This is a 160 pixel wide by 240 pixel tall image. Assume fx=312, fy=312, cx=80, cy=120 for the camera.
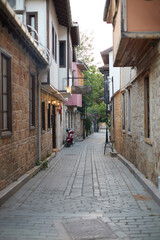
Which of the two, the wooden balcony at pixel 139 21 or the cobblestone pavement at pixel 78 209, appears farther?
the wooden balcony at pixel 139 21

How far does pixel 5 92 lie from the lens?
7.46 meters

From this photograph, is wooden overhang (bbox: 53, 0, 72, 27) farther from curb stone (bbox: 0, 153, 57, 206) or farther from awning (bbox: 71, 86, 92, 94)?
curb stone (bbox: 0, 153, 57, 206)

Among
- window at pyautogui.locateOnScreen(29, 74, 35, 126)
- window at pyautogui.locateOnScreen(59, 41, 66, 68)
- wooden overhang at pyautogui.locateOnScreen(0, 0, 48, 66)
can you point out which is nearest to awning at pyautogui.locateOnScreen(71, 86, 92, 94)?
window at pyautogui.locateOnScreen(59, 41, 66, 68)

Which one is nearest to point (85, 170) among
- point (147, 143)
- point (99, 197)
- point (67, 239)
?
point (147, 143)

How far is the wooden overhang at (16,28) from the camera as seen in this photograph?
20.5ft

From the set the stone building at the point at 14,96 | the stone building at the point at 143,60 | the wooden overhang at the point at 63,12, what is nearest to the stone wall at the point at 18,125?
the stone building at the point at 14,96

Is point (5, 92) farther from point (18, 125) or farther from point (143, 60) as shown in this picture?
point (143, 60)

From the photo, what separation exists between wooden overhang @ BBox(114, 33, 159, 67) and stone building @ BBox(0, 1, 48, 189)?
2463mm

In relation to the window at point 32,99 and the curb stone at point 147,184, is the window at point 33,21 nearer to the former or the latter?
the window at point 32,99

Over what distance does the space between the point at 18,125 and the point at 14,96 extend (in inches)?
33.5

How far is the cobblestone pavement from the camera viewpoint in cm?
475

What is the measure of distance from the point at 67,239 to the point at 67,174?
5877mm

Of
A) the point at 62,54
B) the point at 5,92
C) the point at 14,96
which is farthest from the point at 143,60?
the point at 62,54

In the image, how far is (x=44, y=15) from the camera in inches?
486
